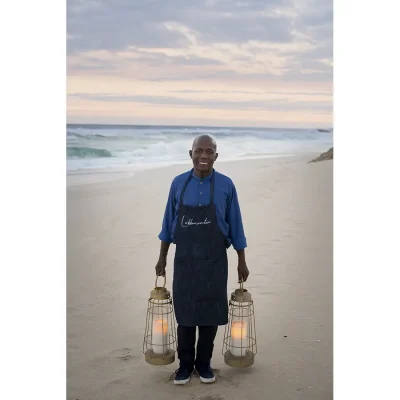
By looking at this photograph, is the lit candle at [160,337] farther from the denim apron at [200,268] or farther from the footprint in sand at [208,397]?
the footprint in sand at [208,397]

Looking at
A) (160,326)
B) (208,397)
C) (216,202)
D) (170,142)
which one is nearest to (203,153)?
(216,202)

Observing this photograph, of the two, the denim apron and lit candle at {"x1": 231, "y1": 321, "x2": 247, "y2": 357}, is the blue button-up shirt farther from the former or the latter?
lit candle at {"x1": 231, "y1": 321, "x2": 247, "y2": 357}

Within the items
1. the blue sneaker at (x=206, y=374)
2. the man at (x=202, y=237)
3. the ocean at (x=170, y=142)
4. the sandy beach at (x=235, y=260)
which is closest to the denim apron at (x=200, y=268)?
the man at (x=202, y=237)

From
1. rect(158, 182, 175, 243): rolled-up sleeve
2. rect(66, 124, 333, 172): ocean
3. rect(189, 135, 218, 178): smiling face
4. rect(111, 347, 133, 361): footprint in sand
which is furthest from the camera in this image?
rect(66, 124, 333, 172): ocean

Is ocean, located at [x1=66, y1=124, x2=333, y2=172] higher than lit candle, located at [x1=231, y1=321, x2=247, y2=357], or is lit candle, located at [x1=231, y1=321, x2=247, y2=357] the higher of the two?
ocean, located at [x1=66, y1=124, x2=333, y2=172]

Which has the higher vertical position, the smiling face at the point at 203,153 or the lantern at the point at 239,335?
the smiling face at the point at 203,153

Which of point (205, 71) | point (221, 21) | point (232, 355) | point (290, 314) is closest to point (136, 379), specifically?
point (232, 355)

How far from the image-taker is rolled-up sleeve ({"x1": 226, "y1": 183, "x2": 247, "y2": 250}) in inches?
111

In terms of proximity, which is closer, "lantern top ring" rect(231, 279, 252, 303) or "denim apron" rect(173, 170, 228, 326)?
"denim apron" rect(173, 170, 228, 326)

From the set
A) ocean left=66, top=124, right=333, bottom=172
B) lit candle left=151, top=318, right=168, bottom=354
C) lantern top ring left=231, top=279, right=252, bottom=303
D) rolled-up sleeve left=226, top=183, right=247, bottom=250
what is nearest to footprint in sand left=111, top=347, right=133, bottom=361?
lit candle left=151, top=318, right=168, bottom=354

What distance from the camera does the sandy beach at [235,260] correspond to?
3193mm

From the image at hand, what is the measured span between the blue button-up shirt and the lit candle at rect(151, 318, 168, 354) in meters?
0.43

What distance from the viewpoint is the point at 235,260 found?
3.59 m

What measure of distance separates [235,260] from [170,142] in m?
0.82
